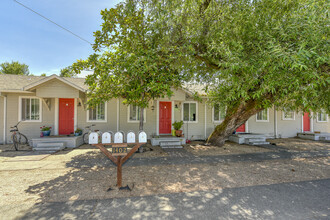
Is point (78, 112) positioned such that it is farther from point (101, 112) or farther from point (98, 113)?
point (101, 112)

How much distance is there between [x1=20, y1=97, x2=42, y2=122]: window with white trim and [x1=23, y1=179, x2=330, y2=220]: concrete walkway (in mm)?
7330

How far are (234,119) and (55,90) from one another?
353 inches

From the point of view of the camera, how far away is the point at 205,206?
2719 mm

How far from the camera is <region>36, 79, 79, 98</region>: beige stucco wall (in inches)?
285

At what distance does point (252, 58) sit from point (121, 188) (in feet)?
15.0

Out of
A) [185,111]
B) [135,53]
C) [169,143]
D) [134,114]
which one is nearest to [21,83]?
[134,114]

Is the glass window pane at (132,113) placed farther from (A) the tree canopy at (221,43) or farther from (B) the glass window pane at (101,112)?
(A) the tree canopy at (221,43)

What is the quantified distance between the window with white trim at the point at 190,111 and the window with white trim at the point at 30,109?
8.22 m

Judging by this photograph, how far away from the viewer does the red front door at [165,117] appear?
30.6 feet

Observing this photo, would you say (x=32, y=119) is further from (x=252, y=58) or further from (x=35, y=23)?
(x=252, y=58)

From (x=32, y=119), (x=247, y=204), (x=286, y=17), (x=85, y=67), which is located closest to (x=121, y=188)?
(x=247, y=204)

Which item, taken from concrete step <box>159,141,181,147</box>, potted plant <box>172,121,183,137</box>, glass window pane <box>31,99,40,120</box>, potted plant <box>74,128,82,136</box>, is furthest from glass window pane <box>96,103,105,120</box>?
potted plant <box>172,121,183,137</box>

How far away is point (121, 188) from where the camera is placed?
3.33 m

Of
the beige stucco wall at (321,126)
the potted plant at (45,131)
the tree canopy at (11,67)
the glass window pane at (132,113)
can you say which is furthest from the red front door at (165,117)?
the tree canopy at (11,67)
